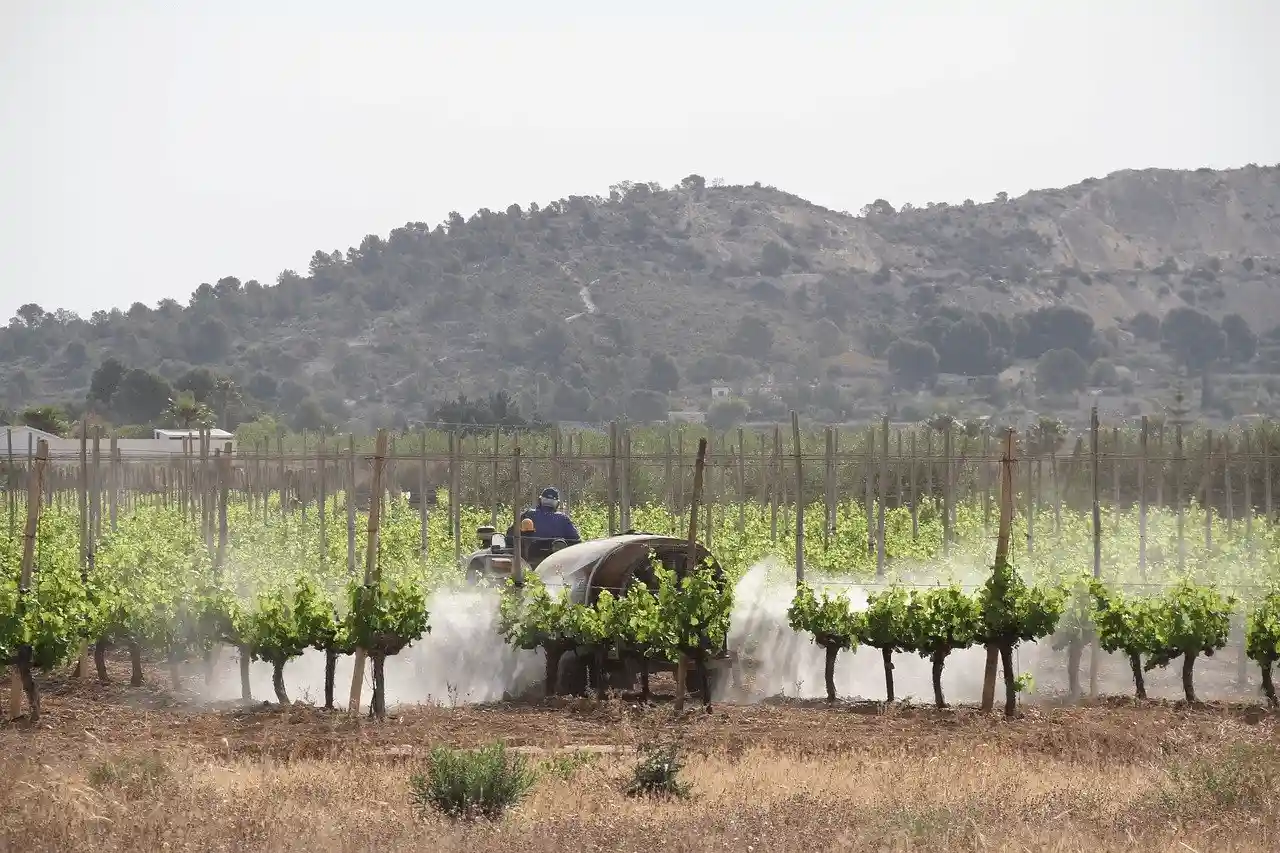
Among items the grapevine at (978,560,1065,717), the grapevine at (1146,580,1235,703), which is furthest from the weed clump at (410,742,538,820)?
the grapevine at (1146,580,1235,703)

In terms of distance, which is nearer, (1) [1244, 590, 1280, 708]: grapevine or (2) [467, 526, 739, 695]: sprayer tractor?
(1) [1244, 590, 1280, 708]: grapevine

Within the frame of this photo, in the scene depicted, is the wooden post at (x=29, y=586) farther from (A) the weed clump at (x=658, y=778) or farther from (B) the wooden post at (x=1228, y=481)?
(B) the wooden post at (x=1228, y=481)

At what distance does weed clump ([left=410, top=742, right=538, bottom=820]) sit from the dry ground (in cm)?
15

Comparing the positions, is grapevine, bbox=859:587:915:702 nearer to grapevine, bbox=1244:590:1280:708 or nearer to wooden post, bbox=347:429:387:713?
grapevine, bbox=1244:590:1280:708

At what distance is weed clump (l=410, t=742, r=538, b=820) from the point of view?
1044 cm

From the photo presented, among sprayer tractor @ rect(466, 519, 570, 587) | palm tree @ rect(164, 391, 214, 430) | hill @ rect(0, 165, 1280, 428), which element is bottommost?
sprayer tractor @ rect(466, 519, 570, 587)

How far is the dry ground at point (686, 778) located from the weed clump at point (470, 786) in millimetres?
146

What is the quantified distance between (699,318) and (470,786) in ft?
424

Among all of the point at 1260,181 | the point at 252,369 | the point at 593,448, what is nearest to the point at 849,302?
the point at 252,369

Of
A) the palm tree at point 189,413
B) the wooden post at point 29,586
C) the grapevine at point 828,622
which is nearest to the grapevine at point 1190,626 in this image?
the grapevine at point 828,622

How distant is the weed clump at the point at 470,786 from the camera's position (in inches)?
411

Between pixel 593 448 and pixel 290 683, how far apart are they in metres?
35.2

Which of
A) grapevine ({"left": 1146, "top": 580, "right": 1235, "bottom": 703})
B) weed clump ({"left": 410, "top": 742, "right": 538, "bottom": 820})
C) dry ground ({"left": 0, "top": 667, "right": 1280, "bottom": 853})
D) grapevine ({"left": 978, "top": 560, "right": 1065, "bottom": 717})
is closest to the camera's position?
dry ground ({"left": 0, "top": 667, "right": 1280, "bottom": 853})

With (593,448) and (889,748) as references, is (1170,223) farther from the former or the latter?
(889,748)
